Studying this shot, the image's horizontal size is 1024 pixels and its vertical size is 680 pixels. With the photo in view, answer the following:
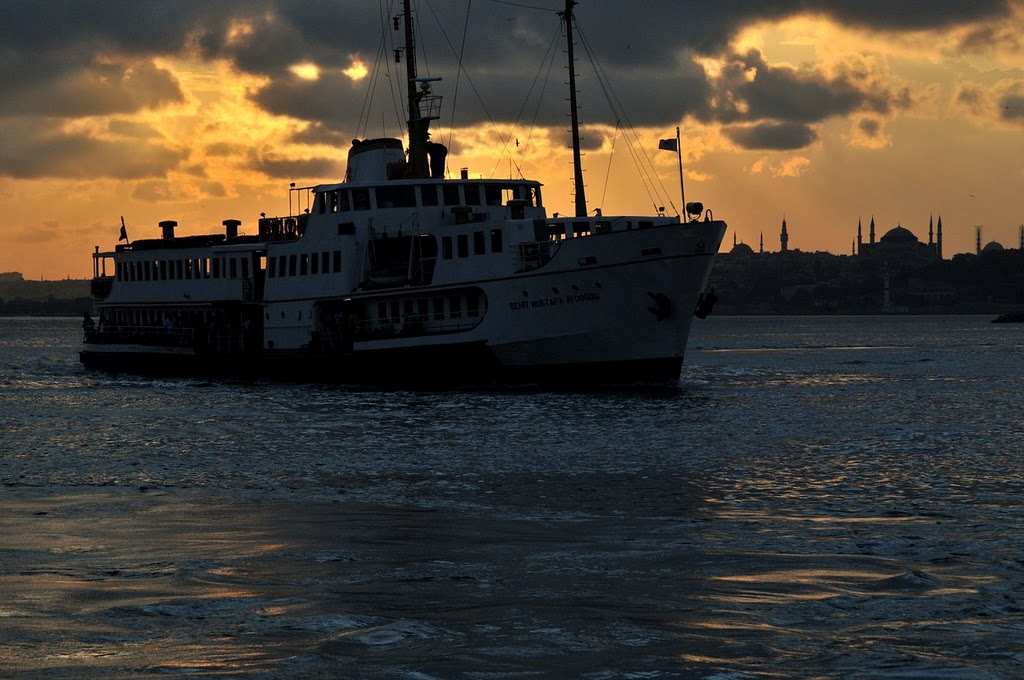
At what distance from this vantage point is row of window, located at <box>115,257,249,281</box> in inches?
2218

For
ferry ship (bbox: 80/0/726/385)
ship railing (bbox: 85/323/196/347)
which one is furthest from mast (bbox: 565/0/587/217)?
ship railing (bbox: 85/323/196/347)

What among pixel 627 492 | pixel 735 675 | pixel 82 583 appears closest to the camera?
pixel 735 675

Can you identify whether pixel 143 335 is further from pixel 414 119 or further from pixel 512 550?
pixel 512 550

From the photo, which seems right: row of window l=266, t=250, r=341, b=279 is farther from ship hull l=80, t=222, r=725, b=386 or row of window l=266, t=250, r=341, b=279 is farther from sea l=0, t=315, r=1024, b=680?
sea l=0, t=315, r=1024, b=680

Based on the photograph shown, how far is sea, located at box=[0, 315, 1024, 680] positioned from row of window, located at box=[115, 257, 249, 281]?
69.6 ft

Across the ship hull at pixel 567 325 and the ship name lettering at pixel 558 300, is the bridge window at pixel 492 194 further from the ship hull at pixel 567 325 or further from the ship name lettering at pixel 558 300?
the ship name lettering at pixel 558 300

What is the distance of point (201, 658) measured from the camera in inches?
420

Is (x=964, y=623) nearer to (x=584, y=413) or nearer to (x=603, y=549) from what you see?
(x=603, y=549)

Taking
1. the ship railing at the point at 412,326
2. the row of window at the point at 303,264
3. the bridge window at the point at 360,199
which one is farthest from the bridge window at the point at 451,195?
the ship railing at the point at 412,326

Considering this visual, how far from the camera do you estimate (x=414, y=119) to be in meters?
55.2

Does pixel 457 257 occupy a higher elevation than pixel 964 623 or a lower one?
higher

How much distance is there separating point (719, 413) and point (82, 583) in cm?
2901

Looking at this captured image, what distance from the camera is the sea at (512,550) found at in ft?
35.6

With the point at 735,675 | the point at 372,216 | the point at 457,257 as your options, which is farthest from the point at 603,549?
the point at 372,216
